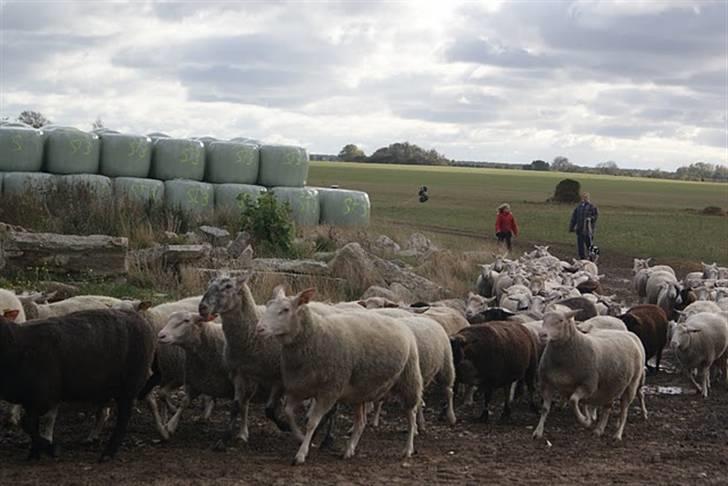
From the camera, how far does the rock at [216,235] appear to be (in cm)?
2158

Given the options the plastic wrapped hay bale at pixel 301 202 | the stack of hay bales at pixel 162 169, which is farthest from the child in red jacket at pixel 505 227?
the plastic wrapped hay bale at pixel 301 202

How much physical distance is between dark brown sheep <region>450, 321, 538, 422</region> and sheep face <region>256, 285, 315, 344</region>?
3.00 meters

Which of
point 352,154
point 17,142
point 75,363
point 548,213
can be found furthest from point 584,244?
point 352,154

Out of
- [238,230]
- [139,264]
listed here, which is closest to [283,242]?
[238,230]

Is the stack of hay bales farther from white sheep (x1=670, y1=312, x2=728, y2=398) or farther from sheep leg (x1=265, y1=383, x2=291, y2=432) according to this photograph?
sheep leg (x1=265, y1=383, x2=291, y2=432)

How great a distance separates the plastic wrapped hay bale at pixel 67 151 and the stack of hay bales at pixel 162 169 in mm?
20

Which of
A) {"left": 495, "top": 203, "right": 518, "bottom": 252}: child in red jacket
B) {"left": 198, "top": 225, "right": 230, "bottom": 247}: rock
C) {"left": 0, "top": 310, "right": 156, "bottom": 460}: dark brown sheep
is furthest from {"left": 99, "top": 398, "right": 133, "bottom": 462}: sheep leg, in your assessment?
{"left": 495, "top": 203, "right": 518, "bottom": 252}: child in red jacket

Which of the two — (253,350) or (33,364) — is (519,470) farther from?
(33,364)

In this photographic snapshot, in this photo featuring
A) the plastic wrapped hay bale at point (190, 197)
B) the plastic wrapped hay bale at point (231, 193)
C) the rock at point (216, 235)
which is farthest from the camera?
the plastic wrapped hay bale at point (231, 193)

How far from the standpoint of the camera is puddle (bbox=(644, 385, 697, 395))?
14.9m

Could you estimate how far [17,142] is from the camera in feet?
72.2

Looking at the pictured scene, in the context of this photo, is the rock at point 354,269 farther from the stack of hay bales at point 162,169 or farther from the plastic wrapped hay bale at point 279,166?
the plastic wrapped hay bale at point 279,166

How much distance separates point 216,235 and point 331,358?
12.0 metres

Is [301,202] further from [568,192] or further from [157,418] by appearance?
[568,192]
